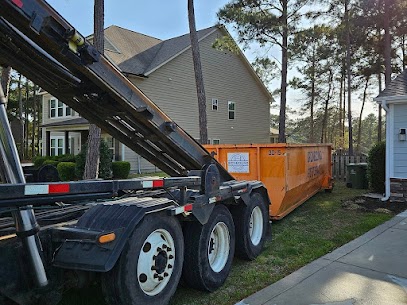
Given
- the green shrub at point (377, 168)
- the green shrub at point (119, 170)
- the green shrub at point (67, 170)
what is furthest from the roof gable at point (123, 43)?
the green shrub at point (377, 168)

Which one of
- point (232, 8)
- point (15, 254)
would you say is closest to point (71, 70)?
point (15, 254)

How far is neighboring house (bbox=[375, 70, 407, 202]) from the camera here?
9.42 metres

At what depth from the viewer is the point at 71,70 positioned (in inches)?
121

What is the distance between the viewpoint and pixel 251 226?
207 inches

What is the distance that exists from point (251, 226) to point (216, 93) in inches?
801

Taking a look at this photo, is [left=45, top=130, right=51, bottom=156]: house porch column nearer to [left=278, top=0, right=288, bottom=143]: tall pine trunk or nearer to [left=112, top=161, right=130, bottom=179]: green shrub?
[left=112, top=161, right=130, bottom=179]: green shrub

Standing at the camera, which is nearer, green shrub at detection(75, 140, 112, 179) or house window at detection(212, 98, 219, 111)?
green shrub at detection(75, 140, 112, 179)

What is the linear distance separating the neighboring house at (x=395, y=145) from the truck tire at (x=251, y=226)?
5763 mm

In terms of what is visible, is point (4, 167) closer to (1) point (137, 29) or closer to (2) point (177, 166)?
(2) point (177, 166)

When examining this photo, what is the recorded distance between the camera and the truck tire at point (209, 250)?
12.3ft

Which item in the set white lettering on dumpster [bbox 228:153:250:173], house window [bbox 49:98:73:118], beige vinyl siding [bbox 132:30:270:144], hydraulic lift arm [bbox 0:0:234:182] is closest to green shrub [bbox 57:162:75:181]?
beige vinyl siding [bbox 132:30:270:144]

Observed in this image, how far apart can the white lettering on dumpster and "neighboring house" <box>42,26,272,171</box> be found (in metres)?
13.1

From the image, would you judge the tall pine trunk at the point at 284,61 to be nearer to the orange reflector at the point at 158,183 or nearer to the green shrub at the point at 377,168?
the green shrub at the point at 377,168

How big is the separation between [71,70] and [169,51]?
2036cm
